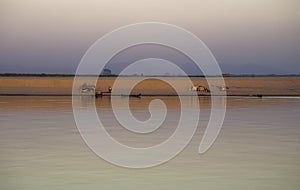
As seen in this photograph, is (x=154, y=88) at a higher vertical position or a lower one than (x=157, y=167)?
higher

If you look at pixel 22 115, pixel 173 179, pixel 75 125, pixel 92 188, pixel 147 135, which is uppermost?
pixel 22 115

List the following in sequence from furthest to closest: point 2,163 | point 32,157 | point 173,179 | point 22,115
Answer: point 22,115 → point 32,157 → point 2,163 → point 173,179

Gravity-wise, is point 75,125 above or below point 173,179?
above

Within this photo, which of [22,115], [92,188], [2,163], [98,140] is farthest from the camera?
[22,115]

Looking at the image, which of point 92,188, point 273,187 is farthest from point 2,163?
point 273,187

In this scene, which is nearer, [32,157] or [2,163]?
[2,163]

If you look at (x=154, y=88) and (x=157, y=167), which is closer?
(x=157, y=167)

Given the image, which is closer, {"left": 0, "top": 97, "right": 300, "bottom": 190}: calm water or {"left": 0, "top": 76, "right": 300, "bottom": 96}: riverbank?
{"left": 0, "top": 97, "right": 300, "bottom": 190}: calm water

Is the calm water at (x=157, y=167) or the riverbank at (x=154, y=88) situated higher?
the riverbank at (x=154, y=88)

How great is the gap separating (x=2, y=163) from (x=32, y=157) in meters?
0.96

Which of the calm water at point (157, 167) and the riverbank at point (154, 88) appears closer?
the calm water at point (157, 167)

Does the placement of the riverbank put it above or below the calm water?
above

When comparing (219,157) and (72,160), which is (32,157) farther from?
(219,157)

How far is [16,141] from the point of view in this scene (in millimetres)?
16391
